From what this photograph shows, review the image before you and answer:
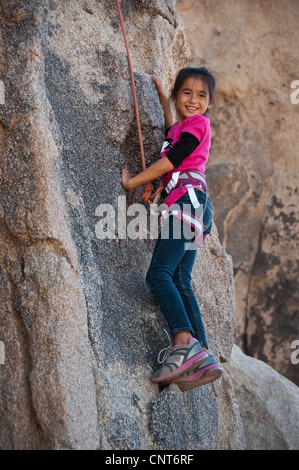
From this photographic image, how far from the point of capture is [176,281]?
9.05 feet

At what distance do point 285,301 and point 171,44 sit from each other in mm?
3202

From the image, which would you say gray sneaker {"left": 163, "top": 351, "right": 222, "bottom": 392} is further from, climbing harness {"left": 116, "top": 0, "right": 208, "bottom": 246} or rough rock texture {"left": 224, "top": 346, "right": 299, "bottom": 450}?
rough rock texture {"left": 224, "top": 346, "right": 299, "bottom": 450}

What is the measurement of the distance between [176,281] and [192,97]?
0.90 meters

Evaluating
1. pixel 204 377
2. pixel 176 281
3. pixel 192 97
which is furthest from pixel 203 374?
pixel 192 97

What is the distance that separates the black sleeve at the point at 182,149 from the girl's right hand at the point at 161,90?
0.48 meters

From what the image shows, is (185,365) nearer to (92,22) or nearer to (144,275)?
(144,275)

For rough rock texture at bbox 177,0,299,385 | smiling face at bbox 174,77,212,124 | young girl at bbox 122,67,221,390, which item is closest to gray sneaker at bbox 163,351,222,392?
young girl at bbox 122,67,221,390

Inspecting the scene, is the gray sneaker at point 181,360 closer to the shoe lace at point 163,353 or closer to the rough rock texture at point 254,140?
the shoe lace at point 163,353

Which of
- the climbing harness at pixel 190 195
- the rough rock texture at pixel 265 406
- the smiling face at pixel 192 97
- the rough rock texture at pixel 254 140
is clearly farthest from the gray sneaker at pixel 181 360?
the rough rock texture at pixel 254 140

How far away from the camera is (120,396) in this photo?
97.1 inches

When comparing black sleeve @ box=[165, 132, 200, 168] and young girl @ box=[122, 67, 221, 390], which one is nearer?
young girl @ box=[122, 67, 221, 390]

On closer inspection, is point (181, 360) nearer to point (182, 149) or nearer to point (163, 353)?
point (163, 353)

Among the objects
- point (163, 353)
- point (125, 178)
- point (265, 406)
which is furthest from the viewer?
point (265, 406)

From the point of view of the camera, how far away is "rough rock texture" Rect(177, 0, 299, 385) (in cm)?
621
